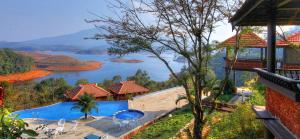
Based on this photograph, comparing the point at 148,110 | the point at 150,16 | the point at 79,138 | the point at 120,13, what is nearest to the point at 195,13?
the point at 150,16

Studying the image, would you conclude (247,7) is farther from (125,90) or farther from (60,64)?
(60,64)

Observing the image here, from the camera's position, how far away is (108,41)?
927 cm

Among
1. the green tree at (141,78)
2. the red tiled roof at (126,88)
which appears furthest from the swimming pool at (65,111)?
the green tree at (141,78)

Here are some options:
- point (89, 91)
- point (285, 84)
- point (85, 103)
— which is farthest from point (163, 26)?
point (89, 91)

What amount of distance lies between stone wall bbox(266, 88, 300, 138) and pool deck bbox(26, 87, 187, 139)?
945 centimetres

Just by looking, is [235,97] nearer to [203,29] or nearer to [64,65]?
[203,29]

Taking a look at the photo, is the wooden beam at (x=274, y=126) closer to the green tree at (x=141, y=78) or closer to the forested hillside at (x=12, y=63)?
the green tree at (x=141, y=78)

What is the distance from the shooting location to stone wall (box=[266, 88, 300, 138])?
4765mm

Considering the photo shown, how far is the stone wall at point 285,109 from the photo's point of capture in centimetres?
477

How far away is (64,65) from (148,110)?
275ft

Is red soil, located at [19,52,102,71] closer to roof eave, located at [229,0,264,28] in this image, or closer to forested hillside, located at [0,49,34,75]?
forested hillside, located at [0,49,34,75]

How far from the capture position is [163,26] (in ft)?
31.5

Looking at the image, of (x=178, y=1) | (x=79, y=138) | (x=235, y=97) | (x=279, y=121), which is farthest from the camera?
(x=235, y=97)

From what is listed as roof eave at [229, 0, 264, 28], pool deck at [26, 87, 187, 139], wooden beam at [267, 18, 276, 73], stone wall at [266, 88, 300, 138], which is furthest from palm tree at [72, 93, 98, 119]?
wooden beam at [267, 18, 276, 73]
